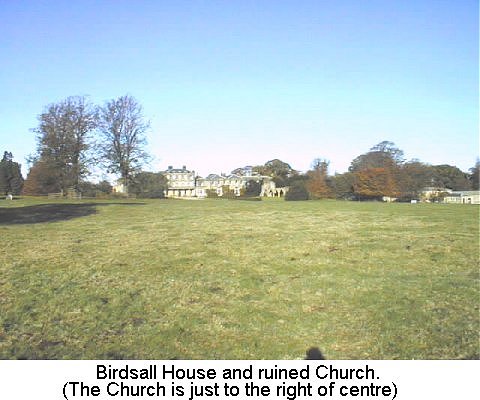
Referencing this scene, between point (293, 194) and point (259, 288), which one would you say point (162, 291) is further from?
point (293, 194)

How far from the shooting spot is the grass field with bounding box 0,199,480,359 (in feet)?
15.0

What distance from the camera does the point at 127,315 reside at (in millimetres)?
5520

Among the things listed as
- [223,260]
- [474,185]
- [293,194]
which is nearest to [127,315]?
[223,260]

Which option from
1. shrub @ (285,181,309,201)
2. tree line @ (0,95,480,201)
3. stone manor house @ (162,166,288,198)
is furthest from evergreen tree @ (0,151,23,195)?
stone manor house @ (162,166,288,198)

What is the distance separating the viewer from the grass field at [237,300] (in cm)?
456

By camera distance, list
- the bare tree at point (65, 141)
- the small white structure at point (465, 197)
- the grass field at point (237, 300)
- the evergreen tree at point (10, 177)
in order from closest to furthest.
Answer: the grass field at point (237, 300)
the bare tree at point (65, 141)
the evergreen tree at point (10, 177)
the small white structure at point (465, 197)

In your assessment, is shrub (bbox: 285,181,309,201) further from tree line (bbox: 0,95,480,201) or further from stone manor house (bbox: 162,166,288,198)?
stone manor house (bbox: 162,166,288,198)

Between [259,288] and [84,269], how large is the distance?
3.67 meters

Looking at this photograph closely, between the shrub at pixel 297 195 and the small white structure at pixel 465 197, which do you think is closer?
the shrub at pixel 297 195

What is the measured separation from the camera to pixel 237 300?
623cm

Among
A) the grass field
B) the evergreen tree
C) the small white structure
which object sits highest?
the evergreen tree

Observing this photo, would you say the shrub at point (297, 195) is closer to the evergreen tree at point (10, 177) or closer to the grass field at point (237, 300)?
the grass field at point (237, 300)

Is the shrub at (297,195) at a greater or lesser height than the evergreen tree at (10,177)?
lesser

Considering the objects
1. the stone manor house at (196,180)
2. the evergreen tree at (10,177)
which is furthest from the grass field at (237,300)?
the stone manor house at (196,180)
